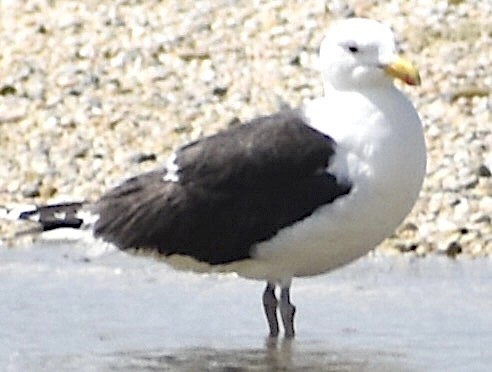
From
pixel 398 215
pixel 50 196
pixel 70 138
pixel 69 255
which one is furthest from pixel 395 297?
pixel 70 138

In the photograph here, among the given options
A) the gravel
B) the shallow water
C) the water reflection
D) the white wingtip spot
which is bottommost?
the water reflection

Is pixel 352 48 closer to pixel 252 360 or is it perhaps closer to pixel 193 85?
pixel 252 360

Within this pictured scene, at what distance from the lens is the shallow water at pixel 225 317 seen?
848cm

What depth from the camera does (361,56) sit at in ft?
Answer: 30.6

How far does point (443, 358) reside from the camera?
329 inches

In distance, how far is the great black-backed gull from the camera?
29.5 feet

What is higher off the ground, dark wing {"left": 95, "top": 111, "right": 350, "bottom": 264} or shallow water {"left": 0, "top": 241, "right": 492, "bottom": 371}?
dark wing {"left": 95, "top": 111, "right": 350, "bottom": 264}

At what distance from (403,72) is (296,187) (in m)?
0.72

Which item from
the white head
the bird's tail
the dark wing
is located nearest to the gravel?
the white head

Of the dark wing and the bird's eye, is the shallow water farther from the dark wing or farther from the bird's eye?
the bird's eye

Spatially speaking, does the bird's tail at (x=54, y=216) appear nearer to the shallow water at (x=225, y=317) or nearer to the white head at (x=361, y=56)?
the shallow water at (x=225, y=317)

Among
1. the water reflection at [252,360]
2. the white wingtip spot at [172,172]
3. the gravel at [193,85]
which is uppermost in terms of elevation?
the gravel at [193,85]

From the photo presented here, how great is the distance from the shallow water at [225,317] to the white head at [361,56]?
1128mm

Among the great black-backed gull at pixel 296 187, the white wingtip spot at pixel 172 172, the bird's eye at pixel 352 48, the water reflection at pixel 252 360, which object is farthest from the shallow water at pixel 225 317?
the bird's eye at pixel 352 48
